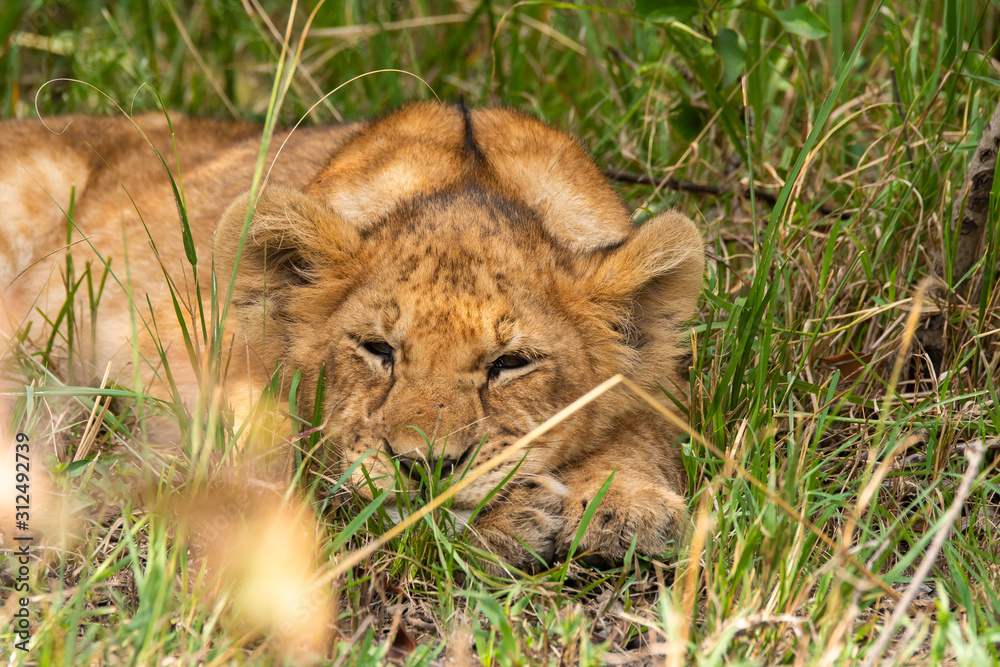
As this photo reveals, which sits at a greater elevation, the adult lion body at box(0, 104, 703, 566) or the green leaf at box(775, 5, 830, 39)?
the green leaf at box(775, 5, 830, 39)

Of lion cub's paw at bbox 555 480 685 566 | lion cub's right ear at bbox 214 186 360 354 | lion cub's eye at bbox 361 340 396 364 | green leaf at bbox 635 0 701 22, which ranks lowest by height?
lion cub's paw at bbox 555 480 685 566

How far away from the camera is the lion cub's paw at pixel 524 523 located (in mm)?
3158

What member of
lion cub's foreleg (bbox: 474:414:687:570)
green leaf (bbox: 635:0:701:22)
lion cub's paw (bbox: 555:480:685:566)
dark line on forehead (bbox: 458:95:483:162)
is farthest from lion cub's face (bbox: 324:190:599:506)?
green leaf (bbox: 635:0:701:22)

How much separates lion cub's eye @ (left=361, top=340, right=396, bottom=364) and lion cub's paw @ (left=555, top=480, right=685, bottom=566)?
79 cm

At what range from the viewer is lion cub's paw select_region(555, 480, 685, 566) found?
3.19 metres

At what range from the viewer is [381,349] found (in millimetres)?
3389

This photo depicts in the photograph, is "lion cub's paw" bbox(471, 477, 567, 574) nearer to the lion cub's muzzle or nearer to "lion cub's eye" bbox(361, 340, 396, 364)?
the lion cub's muzzle

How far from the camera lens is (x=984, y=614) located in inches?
108

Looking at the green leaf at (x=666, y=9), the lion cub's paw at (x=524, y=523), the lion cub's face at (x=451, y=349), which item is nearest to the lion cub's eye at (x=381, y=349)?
the lion cub's face at (x=451, y=349)

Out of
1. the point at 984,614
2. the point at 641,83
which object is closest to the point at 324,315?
the point at 984,614

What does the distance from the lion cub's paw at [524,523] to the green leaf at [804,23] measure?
252 centimetres

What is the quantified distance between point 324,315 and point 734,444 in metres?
1.57

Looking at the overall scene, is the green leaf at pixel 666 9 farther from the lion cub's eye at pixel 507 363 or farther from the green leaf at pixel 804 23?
the lion cub's eye at pixel 507 363

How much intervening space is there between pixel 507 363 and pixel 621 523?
0.66 metres
